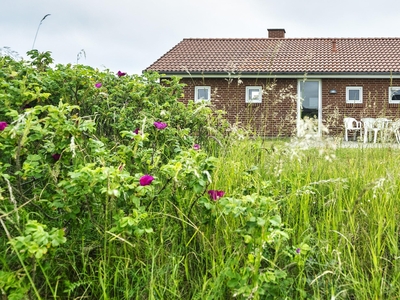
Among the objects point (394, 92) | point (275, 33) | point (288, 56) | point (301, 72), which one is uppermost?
point (275, 33)

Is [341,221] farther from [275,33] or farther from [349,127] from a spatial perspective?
[275,33]

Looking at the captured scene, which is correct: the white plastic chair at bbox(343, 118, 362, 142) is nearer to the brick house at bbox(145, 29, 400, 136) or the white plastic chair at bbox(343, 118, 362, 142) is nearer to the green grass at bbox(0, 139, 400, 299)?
the green grass at bbox(0, 139, 400, 299)

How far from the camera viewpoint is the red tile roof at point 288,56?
56.3ft

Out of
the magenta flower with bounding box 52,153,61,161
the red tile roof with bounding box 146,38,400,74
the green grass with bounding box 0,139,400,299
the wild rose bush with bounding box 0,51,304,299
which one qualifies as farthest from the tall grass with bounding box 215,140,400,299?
the red tile roof with bounding box 146,38,400,74

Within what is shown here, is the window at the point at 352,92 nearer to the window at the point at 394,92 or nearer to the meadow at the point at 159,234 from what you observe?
the window at the point at 394,92

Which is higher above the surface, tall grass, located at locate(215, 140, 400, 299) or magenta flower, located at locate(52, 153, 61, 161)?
magenta flower, located at locate(52, 153, 61, 161)

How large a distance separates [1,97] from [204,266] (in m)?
1.51

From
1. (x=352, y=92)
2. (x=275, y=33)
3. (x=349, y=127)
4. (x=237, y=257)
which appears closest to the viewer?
(x=237, y=257)

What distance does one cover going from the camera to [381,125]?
3.26 metres

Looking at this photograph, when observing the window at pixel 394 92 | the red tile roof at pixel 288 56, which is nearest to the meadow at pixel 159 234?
the window at pixel 394 92

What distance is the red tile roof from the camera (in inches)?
675

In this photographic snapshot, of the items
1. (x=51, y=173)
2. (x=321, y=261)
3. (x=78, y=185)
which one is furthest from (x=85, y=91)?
(x=321, y=261)

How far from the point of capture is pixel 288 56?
18.7m

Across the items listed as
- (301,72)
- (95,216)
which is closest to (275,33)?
(301,72)
